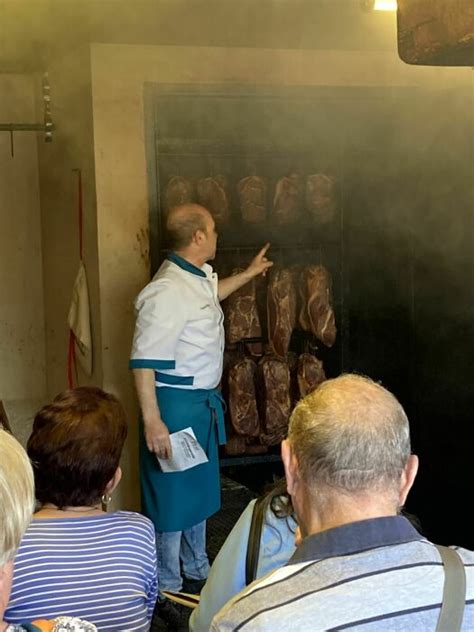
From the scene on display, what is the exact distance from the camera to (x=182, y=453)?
12.7 ft

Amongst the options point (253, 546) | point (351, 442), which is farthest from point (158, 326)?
point (351, 442)

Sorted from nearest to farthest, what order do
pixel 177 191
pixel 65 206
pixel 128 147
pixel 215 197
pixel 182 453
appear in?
pixel 182 453 → pixel 128 147 → pixel 177 191 → pixel 215 197 → pixel 65 206

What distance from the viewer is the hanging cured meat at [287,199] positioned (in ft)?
15.1

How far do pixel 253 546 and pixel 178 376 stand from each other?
2.03m

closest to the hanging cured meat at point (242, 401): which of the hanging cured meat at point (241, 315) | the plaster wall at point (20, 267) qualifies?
the hanging cured meat at point (241, 315)

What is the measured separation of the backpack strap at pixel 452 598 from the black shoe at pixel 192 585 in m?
2.79

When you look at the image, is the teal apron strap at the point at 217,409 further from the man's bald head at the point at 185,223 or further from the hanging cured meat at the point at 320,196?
the hanging cured meat at the point at 320,196

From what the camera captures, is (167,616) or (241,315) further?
(241,315)

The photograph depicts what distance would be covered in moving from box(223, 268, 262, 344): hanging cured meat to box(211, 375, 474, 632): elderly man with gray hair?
9.53 feet

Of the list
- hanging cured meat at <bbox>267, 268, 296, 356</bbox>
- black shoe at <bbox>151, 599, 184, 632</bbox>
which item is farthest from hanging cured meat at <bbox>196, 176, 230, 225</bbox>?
black shoe at <bbox>151, 599, 184, 632</bbox>

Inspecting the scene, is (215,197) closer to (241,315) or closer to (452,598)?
(241,315)

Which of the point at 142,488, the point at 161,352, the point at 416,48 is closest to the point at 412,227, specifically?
the point at 161,352

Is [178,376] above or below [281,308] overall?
below

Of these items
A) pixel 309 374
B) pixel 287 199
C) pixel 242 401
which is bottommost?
pixel 242 401
